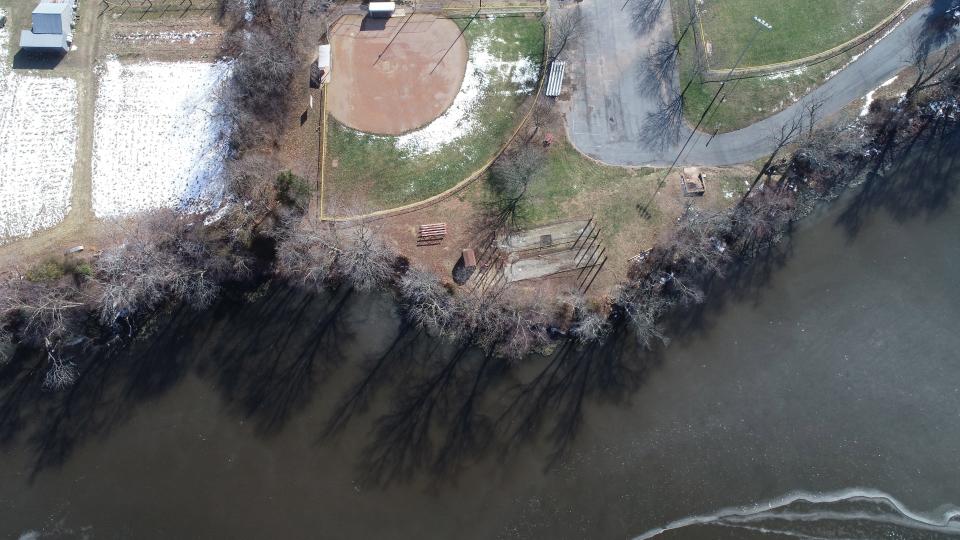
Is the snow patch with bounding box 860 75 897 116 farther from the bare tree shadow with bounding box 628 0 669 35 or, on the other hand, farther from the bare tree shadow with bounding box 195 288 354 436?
the bare tree shadow with bounding box 195 288 354 436

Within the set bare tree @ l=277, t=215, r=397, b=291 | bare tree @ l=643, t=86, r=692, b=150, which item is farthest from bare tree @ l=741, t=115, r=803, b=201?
bare tree @ l=277, t=215, r=397, b=291

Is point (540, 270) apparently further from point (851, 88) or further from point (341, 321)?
point (851, 88)

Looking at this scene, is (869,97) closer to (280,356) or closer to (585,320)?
(585,320)

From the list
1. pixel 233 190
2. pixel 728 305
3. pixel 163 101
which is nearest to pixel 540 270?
pixel 728 305

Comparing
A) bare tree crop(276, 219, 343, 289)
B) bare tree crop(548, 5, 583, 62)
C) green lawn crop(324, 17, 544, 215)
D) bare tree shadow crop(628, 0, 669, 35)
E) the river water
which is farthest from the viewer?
bare tree shadow crop(628, 0, 669, 35)

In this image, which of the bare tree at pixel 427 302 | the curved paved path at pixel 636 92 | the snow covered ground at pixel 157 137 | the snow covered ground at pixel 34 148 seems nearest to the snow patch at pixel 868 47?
the curved paved path at pixel 636 92

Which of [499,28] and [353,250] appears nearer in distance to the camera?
[353,250]
